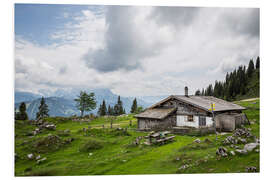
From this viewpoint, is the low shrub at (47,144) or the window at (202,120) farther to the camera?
the window at (202,120)

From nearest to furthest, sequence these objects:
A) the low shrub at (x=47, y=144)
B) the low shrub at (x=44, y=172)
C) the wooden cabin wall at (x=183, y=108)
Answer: the low shrub at (x=44, y=172) < the low shrub at (x=47, y=144) < the wooden cabin wall at (x=183, y=108)

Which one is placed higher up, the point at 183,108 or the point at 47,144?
the point at 183,108

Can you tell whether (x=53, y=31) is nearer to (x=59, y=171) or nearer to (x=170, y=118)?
(x=59, y=171)

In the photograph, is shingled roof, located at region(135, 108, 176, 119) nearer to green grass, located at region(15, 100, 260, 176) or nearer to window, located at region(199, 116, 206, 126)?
window, located at region(199, 116, 206, 126)

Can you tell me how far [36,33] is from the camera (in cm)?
885

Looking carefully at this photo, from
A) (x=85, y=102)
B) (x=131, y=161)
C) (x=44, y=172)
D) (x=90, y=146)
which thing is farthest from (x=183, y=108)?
(x=85, y=102)

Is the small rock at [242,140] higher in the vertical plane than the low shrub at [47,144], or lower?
higher

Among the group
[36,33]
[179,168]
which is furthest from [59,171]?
[36,33]

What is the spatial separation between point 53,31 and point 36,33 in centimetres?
91

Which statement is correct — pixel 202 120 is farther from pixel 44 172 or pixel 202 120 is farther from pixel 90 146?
pixel 44 172

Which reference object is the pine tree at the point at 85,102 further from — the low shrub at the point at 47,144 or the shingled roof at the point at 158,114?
the low shrub at the point at 47,144

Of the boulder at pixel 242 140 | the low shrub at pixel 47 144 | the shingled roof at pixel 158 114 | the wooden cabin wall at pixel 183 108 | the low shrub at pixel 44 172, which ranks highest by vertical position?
the wooden cabin wall at pixel 183 108

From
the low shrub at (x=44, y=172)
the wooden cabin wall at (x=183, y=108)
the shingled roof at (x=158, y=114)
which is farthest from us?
the shingled roof at (x=158, y=114)

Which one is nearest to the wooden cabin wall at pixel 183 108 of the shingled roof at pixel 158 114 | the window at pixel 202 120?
the window at pixel 202 120
